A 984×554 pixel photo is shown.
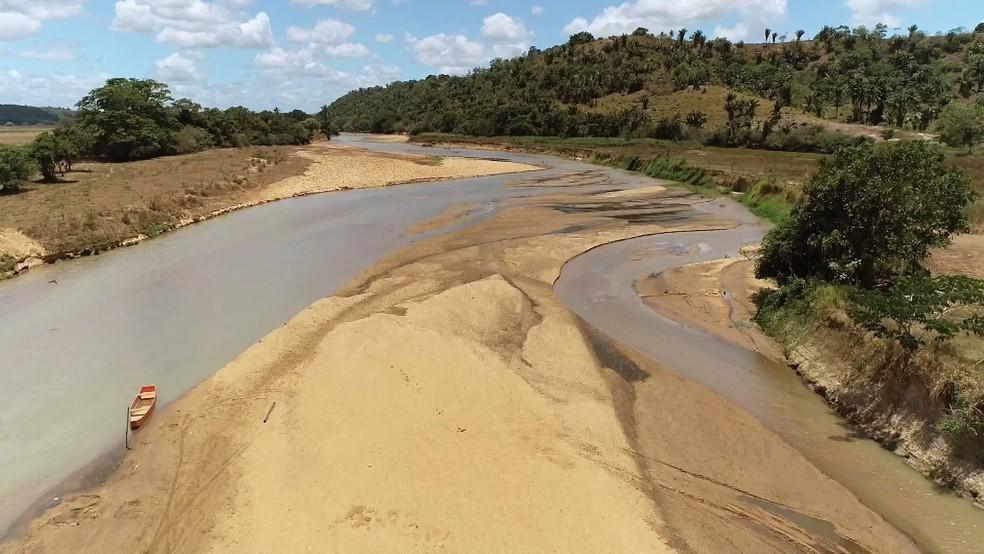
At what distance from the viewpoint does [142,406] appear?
41.0 ft

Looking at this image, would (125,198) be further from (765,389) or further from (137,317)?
(765,389)

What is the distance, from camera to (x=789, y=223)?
68.0ft

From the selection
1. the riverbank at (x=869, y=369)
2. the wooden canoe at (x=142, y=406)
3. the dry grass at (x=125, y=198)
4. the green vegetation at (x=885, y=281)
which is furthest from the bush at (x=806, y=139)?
the wooden canoe at (x=142, y=406)

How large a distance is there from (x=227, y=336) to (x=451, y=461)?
9.93 m

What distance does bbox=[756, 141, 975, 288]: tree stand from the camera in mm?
16344

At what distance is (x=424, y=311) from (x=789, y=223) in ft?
44.1

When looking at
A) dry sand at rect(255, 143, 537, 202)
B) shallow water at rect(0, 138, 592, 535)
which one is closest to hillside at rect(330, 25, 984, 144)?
dry sand at rect(255, 143, 537, 202)

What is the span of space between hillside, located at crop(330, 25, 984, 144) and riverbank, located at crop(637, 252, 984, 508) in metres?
60.2

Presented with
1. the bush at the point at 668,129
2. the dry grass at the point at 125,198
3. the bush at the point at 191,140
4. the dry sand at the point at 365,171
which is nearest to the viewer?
the dry grass at the point at 125,198

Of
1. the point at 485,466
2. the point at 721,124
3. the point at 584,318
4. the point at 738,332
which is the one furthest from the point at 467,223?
the point at 721,124

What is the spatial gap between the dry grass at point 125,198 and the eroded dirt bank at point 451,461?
1696cm

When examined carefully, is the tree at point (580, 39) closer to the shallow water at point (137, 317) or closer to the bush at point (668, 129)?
the bush at point (668, 129)

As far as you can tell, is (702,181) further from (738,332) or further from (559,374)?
(559,374)

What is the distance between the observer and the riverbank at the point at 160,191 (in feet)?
84.6
